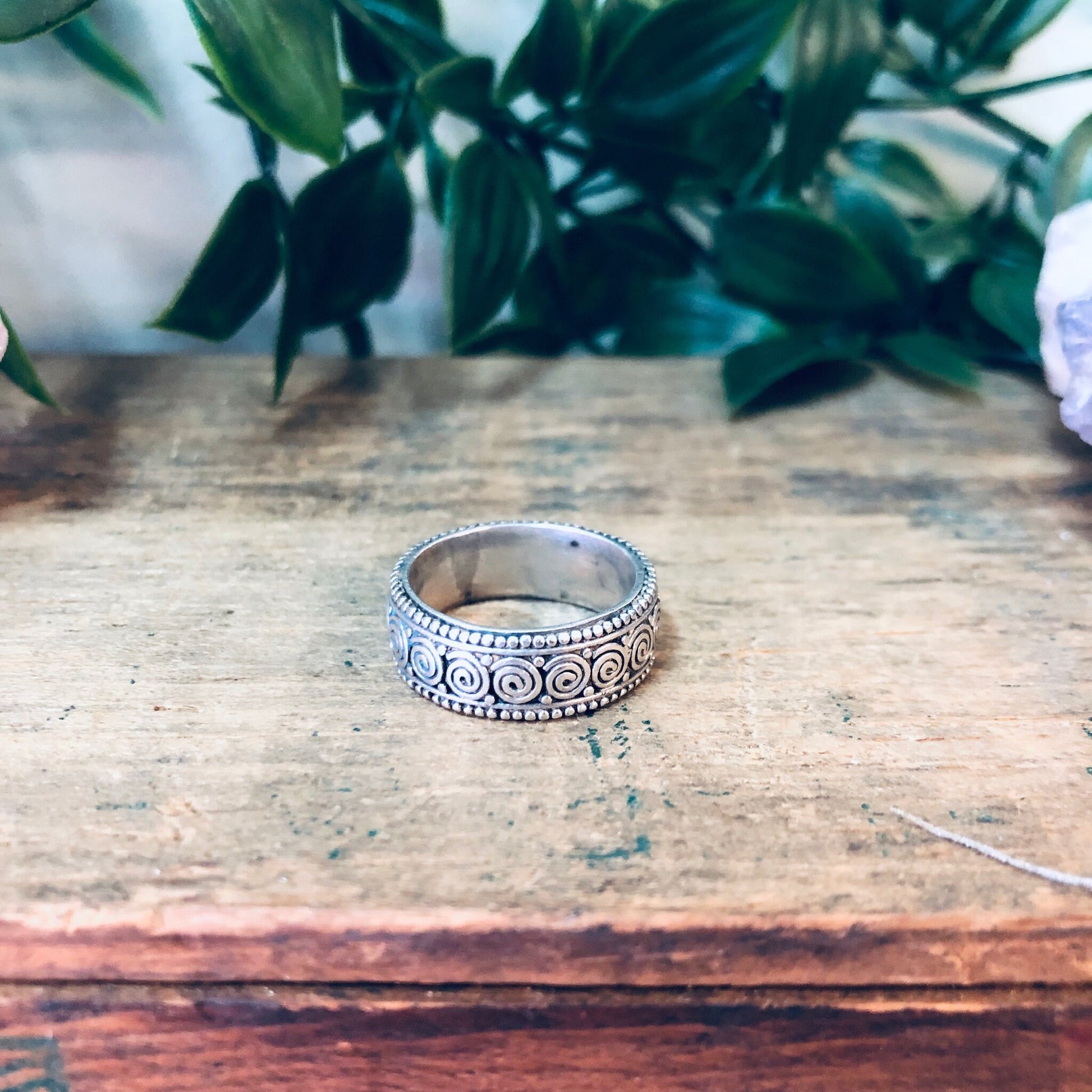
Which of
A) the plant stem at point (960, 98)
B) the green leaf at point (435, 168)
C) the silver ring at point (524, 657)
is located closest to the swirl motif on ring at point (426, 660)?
the silver ring at point (524, 657)

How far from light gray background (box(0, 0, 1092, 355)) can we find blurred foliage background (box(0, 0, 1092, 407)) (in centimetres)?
1

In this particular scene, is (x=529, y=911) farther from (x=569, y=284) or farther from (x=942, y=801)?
(x=569, y=284)

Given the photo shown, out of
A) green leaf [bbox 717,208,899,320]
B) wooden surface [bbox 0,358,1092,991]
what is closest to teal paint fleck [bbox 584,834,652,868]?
wooden surface [bbox 0,358,1092,991]

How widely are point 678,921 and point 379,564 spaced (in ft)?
0.97

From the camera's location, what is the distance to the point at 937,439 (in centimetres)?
70

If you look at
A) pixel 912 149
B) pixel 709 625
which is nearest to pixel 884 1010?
pixel 709 625

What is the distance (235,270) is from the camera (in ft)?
2.11

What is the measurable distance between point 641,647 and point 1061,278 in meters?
0.39

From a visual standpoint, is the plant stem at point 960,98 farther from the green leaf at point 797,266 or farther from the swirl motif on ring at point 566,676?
the swirl motif on ring at point 566,676

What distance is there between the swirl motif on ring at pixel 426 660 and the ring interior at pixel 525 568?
0.09 meters

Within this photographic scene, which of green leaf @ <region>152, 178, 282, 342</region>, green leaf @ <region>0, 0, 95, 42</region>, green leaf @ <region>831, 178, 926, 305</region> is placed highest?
green leaf @ <region>0, 0, 95, 42</region>

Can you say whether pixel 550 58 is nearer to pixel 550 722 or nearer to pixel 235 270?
pixel 235 270

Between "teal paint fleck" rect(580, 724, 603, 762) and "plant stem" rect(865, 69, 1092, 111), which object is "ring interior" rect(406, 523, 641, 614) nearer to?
"teal paint fleck" rect(580, 724, 603, 762)

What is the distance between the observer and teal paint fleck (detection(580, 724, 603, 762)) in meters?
0.40
